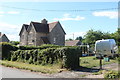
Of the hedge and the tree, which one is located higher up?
the tree

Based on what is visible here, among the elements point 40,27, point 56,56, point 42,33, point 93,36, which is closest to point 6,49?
point 56,56

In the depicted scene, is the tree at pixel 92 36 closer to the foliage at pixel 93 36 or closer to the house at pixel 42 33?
the foliage at pixel 93 36

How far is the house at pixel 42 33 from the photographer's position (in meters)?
50.9

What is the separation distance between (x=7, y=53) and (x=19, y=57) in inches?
151

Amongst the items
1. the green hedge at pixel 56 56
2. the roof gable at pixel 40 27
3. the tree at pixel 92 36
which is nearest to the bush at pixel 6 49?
the green hedge at pixel 56 56

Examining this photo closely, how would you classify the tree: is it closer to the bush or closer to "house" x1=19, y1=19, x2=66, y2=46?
"house" x1=19, y1=19, x2=66, y2=46

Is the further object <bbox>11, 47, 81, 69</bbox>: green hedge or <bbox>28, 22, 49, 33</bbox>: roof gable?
<bbox>28, 22, 49, 33</bbox>: roof gable

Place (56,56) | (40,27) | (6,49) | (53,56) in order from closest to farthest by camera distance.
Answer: (56,56), (53,56), (6,49), (40,27)

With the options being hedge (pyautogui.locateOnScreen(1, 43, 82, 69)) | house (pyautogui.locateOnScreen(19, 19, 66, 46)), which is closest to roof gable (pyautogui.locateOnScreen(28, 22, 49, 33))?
house (pyautogui.locateOnScreen(19, 19, 66, 46))

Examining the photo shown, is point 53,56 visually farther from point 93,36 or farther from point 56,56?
point 93,36

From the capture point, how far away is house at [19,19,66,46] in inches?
2005

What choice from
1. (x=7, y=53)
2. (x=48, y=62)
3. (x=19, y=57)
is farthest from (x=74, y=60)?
(x=7, y=53)

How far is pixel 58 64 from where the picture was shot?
16.3 metres

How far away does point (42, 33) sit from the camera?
169 feet
